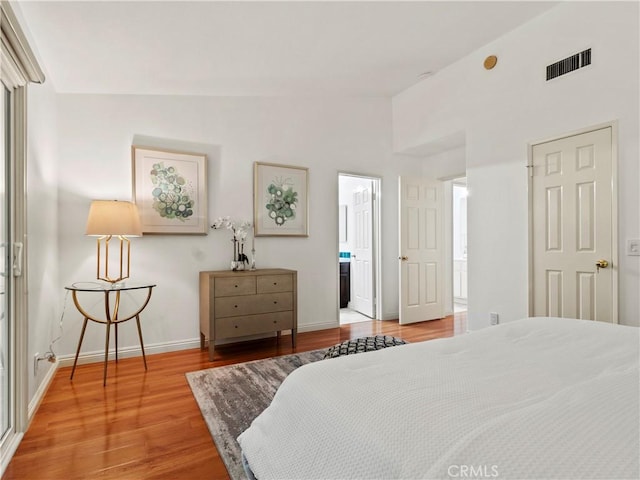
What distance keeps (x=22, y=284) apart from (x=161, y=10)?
182cm

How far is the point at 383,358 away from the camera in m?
1.24

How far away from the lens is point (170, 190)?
3461 mm

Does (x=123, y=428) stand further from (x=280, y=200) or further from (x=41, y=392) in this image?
(x=280, y=200)

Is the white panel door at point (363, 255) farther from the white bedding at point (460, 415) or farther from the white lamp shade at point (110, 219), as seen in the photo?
the white bedding at point (460, 415)

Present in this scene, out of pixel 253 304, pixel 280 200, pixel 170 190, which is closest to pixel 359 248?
pixel 280 200

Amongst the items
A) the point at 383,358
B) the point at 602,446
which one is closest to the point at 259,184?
the point at 383,358

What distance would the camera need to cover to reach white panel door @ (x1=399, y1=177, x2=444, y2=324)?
4.68 meters

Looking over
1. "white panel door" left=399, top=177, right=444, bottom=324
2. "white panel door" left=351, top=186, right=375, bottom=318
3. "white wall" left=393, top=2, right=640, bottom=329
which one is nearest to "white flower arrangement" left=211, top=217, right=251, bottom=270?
"white panel door" left=351, top=186, right=375, bottom=318

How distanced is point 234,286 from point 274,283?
0.41 m

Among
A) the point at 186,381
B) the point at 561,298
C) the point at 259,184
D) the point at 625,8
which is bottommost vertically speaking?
the point at 186,381

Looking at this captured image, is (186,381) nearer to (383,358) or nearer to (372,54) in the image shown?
(383,358)

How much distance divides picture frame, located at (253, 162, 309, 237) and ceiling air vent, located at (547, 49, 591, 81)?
2527 millimetres

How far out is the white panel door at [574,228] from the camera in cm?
271

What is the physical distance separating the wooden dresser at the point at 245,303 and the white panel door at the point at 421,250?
5.68ft
